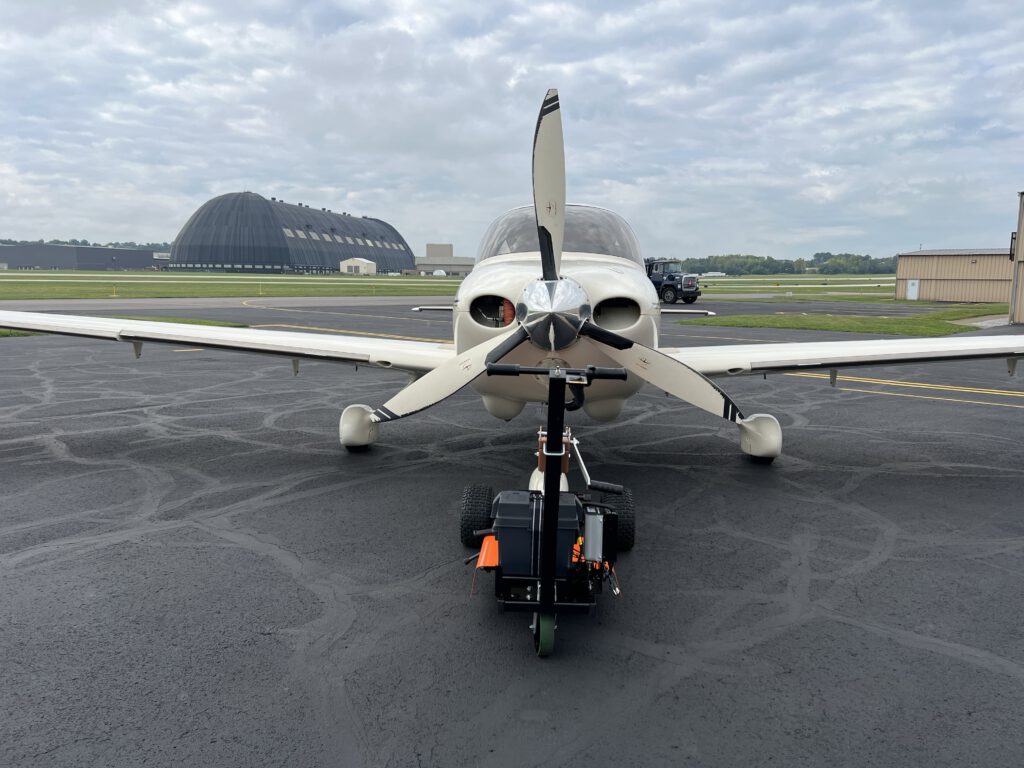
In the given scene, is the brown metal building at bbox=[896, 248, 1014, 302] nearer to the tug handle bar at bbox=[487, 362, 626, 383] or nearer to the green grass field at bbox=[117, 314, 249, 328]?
the green grass field at bbox=[117, 314, 249, 328]

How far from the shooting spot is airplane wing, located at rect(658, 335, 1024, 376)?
273 inches

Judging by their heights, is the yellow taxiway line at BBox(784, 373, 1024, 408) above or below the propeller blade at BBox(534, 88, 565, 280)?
below

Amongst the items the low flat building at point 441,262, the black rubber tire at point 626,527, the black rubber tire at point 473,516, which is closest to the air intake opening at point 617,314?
the black rubber tire at point 626,527

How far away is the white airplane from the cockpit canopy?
0.02 metres

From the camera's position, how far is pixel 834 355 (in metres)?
7.18

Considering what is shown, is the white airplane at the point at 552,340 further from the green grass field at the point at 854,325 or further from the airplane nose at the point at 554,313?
the green grass field at the point at 854,325

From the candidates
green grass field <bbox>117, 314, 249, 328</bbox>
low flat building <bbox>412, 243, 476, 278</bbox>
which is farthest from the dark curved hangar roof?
green grass field <bbox>117, 314, 249, 328</bbox>

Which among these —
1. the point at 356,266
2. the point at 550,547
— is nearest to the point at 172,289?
the point at 550,547

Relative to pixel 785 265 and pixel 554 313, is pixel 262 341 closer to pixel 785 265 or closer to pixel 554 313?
pixel 554 313

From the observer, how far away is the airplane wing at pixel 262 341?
279 inches

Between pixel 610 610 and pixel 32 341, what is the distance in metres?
19.2

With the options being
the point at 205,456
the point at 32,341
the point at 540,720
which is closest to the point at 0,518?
the point at 205,456

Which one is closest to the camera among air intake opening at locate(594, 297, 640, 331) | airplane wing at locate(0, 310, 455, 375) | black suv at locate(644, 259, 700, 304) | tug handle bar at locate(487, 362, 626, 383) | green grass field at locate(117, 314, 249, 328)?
tug handle bar at locate(487, 362, 626, 383)

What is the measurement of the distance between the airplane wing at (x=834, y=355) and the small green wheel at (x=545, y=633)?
393cm
